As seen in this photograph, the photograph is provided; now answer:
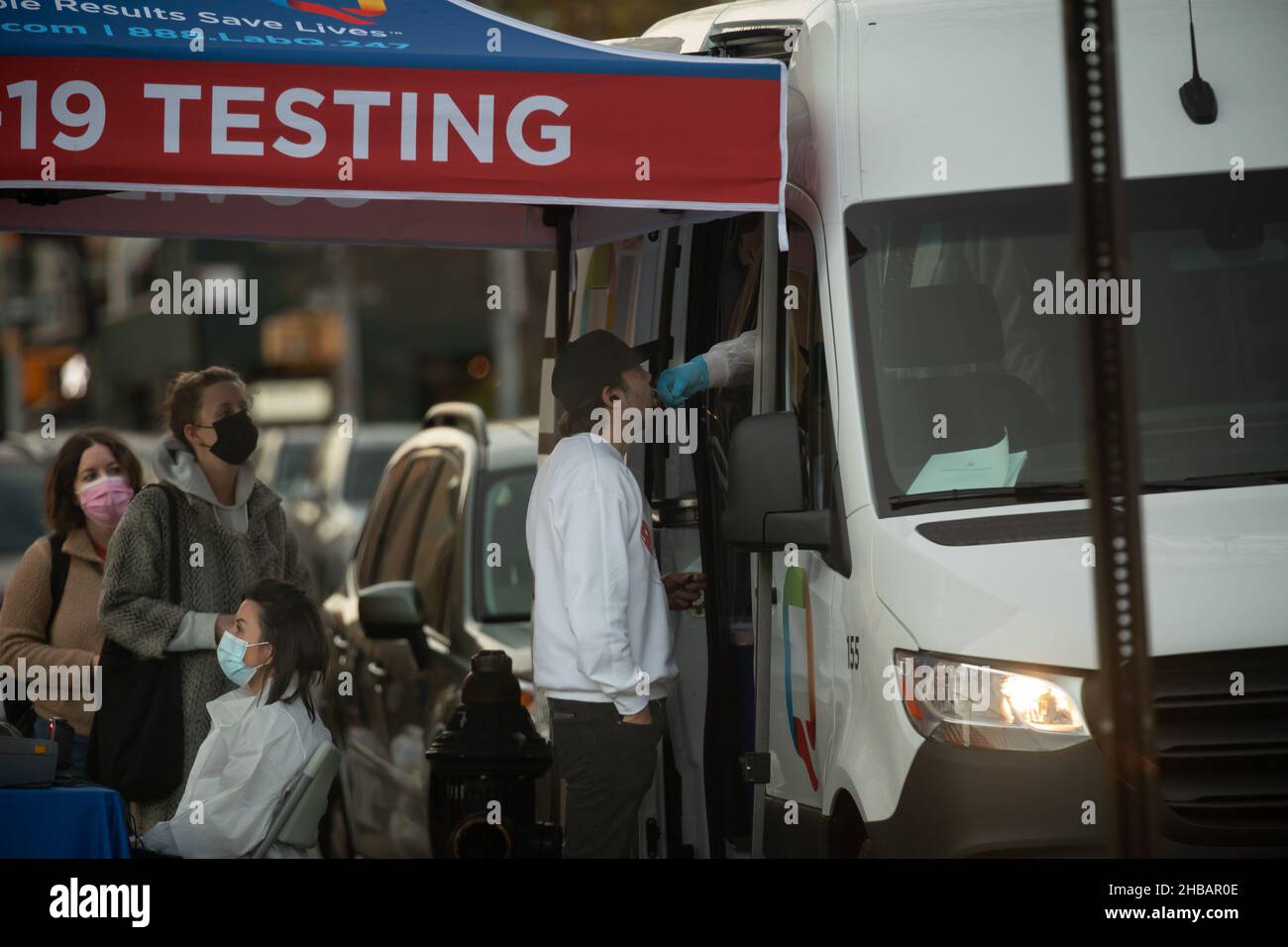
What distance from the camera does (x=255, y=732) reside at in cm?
543

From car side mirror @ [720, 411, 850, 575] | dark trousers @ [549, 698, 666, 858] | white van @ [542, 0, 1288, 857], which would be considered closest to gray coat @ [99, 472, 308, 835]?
dark trousers @ [549, 698, 666, 858]

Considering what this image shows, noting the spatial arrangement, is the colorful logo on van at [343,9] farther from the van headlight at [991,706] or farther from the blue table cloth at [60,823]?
the van headlight at [991,706]

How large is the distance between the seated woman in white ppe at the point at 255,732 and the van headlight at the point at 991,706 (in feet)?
6.44

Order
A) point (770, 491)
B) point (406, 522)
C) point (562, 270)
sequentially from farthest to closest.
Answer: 1. point (406, 522)
2. point (562, 270)
3. point (770, 491)

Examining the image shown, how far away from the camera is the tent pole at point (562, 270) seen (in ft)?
21.1

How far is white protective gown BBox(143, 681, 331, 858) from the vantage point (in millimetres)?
5277

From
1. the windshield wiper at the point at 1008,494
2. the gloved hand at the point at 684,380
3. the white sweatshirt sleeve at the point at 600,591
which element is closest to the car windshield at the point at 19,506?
the gloved hand at the point at 684,380

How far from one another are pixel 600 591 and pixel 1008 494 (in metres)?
1.19

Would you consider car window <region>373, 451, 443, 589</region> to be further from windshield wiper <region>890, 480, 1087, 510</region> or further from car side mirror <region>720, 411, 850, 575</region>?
windshield wiper <region>890, 480, 1087, 510</region>

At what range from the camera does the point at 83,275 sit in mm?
38094

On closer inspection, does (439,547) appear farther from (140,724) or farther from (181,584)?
(140,724)

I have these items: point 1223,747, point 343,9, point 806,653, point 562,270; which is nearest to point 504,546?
point 562,270
